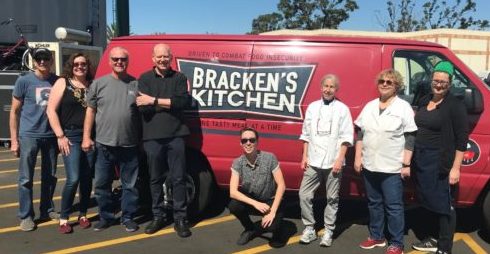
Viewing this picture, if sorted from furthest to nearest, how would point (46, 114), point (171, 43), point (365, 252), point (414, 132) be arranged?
point (171, 43)
point (46, 114)
point (365, 252)
point (414, 132)

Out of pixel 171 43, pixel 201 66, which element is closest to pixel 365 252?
pixel 201 66

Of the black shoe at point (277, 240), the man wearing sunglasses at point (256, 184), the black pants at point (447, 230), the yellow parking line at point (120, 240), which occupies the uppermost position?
the man wearing sunglasses at point (256, 184)

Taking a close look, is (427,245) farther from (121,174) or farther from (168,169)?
(121,174)

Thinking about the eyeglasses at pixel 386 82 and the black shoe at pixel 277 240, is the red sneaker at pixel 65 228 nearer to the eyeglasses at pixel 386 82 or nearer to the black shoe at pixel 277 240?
the black shoe at pixel 277 240

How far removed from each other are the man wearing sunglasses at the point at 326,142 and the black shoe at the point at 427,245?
2.65 feet

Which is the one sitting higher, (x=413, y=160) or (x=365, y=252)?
(x=413, y=160)

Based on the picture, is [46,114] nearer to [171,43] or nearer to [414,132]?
[171,43]

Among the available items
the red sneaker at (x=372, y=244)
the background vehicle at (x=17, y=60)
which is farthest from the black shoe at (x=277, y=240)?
the background vehicle at (x=17, y=60)

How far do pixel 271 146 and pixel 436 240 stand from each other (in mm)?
1764

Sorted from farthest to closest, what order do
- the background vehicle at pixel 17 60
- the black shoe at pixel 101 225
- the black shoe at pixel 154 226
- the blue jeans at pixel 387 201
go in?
A: the background vehicle at pixel 17 60 < the black shoe at pixel 101 225 < the black shoe at pixel 154 226 < the blue jeans at pixel 387 201

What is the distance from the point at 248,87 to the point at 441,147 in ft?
6.17

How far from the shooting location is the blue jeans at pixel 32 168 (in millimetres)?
4921

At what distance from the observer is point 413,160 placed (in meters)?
4.36

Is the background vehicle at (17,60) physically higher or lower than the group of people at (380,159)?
higher
